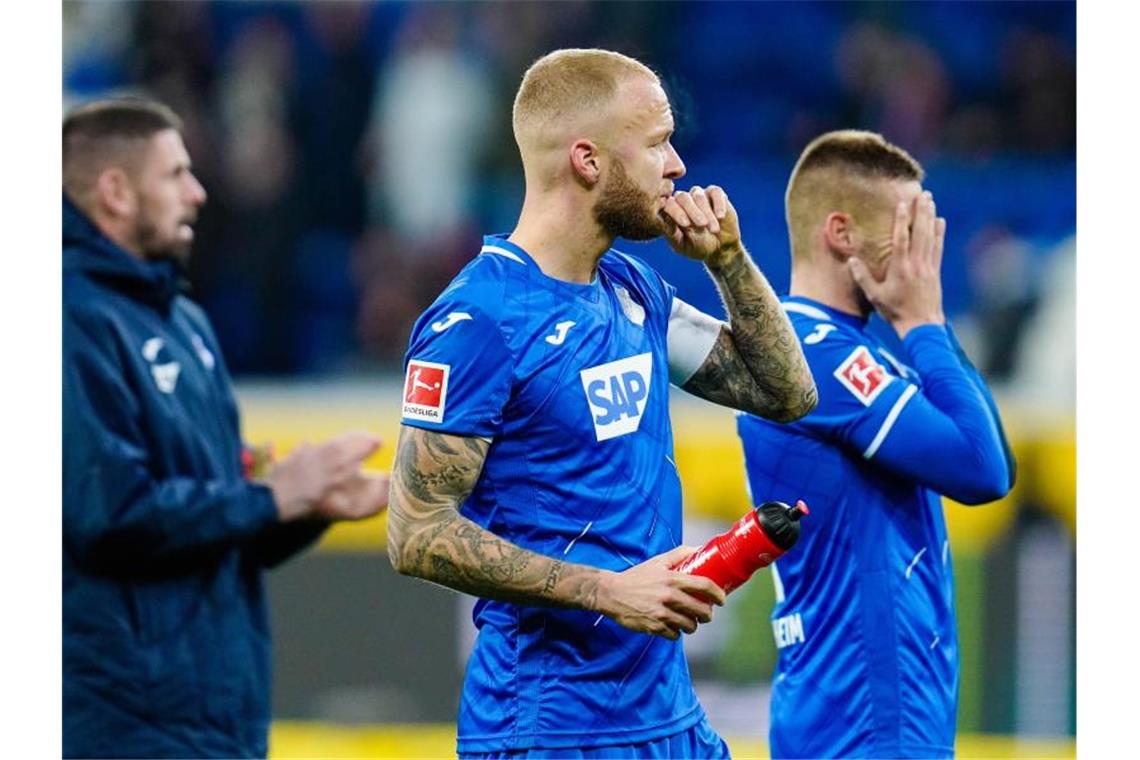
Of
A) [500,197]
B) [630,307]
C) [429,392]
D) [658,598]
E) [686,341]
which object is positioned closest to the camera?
[658,598]

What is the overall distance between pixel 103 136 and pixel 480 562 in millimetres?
2825

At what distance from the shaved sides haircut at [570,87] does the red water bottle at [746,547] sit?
1033mm

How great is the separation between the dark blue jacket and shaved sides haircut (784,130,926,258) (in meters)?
1.90

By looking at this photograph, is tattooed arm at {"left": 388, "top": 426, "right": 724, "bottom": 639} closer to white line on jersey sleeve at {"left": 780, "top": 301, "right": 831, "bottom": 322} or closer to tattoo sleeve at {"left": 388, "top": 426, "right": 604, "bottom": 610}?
tattoo sleeve at {"left": 388, "top": 426, "right": 604, "bottom": 610}

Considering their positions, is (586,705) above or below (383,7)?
below

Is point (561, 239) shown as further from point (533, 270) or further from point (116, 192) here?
point (116, 192)

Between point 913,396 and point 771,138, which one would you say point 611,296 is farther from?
point 771,138

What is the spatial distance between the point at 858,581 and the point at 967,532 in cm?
426

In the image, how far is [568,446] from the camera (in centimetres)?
402

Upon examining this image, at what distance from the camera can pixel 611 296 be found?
4.24 m

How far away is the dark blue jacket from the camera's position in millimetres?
5418

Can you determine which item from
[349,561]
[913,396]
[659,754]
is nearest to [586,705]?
[659,754]

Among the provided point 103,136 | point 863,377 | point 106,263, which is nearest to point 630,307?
point 863,377

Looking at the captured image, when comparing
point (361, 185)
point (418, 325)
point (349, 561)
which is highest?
point (361, 185)
